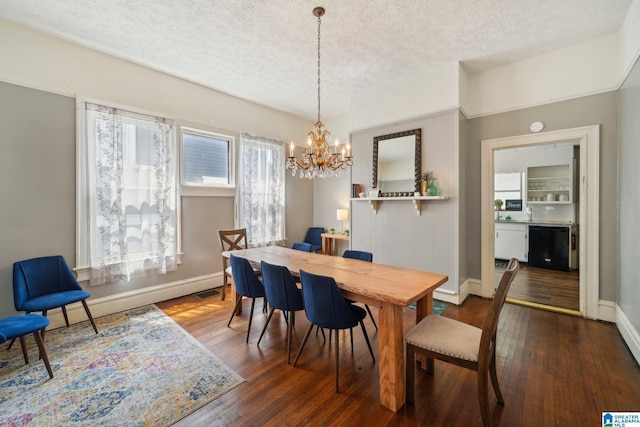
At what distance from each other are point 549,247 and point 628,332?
3287mm

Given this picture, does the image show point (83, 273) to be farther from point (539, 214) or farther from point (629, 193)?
point (539, 214)

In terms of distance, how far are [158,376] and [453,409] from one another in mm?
2151

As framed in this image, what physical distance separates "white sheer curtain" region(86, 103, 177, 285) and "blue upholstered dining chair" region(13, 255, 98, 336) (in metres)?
0.31

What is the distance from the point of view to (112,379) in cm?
204

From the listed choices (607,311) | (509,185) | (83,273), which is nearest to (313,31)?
(83,273)

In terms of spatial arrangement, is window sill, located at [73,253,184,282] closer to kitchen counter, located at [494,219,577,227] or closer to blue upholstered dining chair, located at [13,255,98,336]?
blue upholstered dining chair, located at [13,255,98,336]

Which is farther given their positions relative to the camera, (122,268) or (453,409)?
(122,268)

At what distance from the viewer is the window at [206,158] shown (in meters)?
3.93

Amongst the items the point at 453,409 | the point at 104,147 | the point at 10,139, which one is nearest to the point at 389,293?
the point at 453,409

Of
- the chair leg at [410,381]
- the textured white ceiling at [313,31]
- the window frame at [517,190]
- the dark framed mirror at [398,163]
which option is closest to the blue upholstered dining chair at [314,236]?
the dark framed mirror at [398,163]

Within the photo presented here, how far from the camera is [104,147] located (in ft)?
10.2

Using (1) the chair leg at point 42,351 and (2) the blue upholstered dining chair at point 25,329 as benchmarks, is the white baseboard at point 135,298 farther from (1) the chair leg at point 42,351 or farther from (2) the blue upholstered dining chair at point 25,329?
(1) the chair leg at point 42,351

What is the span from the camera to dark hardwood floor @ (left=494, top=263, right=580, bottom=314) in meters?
3.52

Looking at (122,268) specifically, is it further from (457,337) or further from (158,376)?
(457,337)
